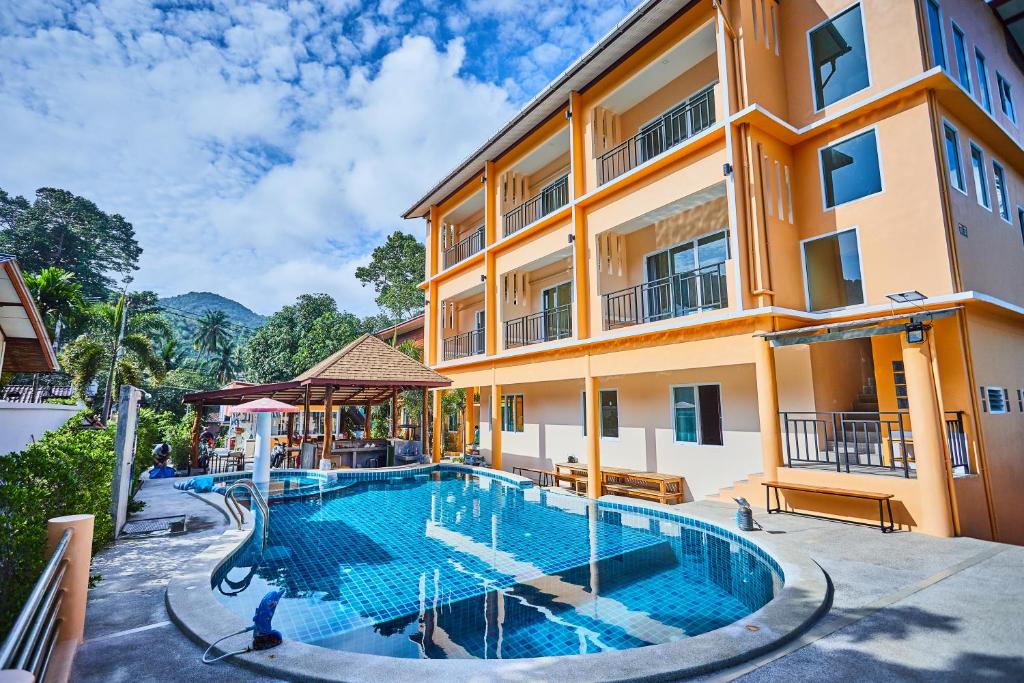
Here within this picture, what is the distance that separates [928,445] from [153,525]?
12904mm

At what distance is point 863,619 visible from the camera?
457 centimetres

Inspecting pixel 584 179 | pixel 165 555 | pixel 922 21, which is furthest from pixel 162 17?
pixel 922 21

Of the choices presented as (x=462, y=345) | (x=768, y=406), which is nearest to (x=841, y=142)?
(x=768, y=406)

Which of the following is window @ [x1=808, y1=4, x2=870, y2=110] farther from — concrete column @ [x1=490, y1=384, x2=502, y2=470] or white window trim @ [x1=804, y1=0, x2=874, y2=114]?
concrete column @ [x1=490, y1=384, x2=502, y2=470]

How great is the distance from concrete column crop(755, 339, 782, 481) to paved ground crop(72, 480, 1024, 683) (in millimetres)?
1722

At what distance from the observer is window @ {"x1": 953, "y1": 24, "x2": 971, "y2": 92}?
1024 centimetres

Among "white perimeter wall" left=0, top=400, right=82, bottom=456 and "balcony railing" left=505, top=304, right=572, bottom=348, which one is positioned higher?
"balcony railing" left=505, top=304, right=572, bottom=348

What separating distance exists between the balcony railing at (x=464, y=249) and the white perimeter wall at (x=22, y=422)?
12.3 meters

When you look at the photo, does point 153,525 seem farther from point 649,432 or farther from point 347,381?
point 649,432

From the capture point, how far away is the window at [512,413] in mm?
18328

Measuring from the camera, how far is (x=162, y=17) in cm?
1062

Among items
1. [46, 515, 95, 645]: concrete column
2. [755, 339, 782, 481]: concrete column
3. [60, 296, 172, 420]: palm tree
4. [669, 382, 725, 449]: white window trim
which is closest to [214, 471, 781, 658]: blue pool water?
[755, 339, 782, 481]: concrete column

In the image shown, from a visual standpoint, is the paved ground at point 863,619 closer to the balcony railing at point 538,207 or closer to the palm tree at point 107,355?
the balcony railing at point 538,207

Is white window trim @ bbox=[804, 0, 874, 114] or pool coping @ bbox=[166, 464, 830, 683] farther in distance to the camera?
white window trim @ bbox=[804, 0, 874, 114]
